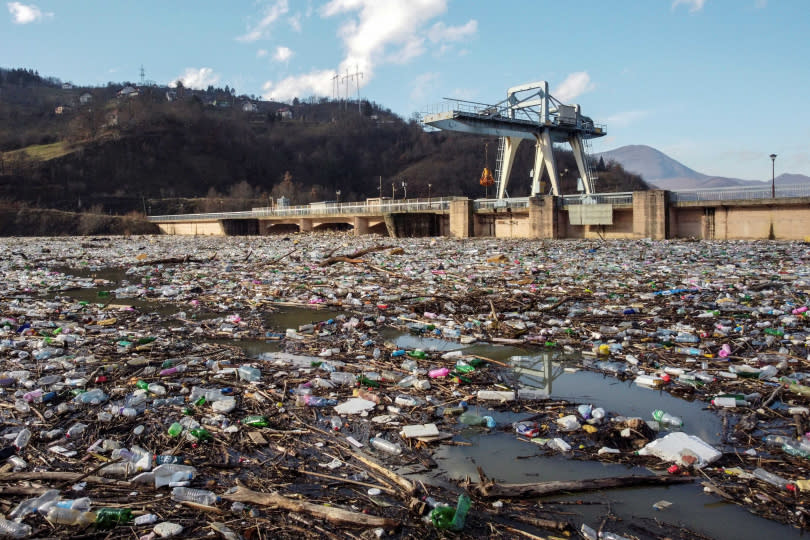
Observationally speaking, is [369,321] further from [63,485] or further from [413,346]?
[63,485]

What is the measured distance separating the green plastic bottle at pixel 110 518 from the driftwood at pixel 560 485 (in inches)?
70.4

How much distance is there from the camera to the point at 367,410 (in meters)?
4.38

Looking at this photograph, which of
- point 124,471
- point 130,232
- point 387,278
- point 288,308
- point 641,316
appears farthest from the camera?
point 130,232

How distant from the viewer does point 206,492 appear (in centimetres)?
302

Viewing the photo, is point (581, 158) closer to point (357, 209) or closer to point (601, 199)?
point (601, 199)

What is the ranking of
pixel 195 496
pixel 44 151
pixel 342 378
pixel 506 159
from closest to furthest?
pixel 195 496 → pixel 342 378 → pixel 506 159 → pixel 44 151

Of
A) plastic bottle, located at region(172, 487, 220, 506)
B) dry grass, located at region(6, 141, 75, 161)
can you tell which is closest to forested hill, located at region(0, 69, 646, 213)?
dry grass, located at region(6, 141, 75, 161)

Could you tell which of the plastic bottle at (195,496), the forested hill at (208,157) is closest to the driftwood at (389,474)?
the plastic bottle at (195,496)

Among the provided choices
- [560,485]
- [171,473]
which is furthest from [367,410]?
[560,485]

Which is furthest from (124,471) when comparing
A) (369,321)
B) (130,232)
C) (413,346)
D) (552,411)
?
(130,232)

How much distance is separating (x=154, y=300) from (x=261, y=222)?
39410 millimetres

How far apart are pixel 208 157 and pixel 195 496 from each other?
115 m

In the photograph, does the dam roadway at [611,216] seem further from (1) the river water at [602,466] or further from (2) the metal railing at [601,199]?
(1) the river water at [602,466]

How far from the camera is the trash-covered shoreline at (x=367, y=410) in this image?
285 centimetres
